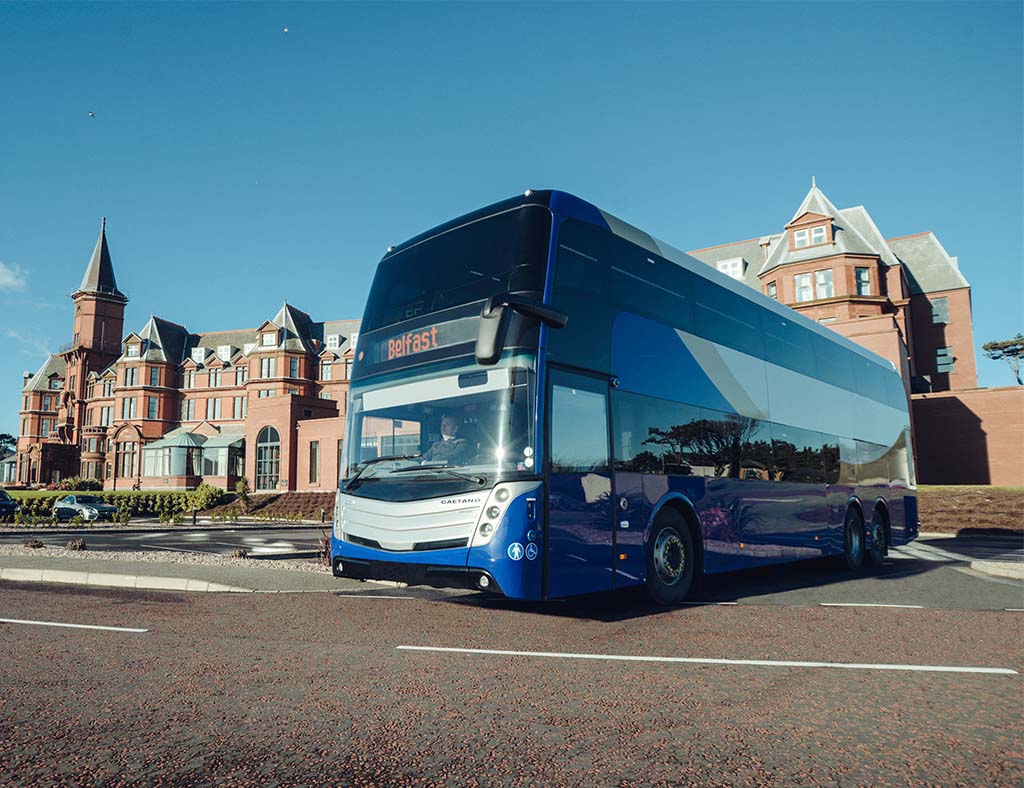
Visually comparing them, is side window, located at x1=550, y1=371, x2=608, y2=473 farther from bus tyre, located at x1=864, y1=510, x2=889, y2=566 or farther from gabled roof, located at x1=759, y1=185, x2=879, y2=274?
gabled roof, located at x1=759, y1=185, x2=879, y2=274

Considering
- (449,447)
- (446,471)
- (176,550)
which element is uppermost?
(449,447)

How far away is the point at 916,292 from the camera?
50.9 metres

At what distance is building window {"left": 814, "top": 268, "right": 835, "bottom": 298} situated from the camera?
44.1 meters

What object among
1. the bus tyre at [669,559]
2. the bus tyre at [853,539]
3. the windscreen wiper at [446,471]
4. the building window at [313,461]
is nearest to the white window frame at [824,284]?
the bus tyre at [853,539]

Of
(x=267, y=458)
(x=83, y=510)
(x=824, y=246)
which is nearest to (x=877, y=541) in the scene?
(x=83, y=510)

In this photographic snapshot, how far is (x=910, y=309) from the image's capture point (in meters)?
50.7

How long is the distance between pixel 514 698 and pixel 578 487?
3.03m

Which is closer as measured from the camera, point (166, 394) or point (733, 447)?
point (733, 447)

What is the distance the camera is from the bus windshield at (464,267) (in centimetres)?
735

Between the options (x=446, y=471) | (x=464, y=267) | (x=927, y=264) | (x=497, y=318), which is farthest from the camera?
(x=927, y=264)

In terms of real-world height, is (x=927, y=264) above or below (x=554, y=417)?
above

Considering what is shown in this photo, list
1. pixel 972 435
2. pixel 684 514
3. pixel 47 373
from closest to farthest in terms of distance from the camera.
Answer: pixel 684 514
pixel 972 435
pixel 47 373

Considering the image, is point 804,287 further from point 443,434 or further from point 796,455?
point 443,434

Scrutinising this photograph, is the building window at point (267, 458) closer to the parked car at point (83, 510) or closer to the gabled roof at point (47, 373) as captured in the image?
the parked car at point (83, 510)
